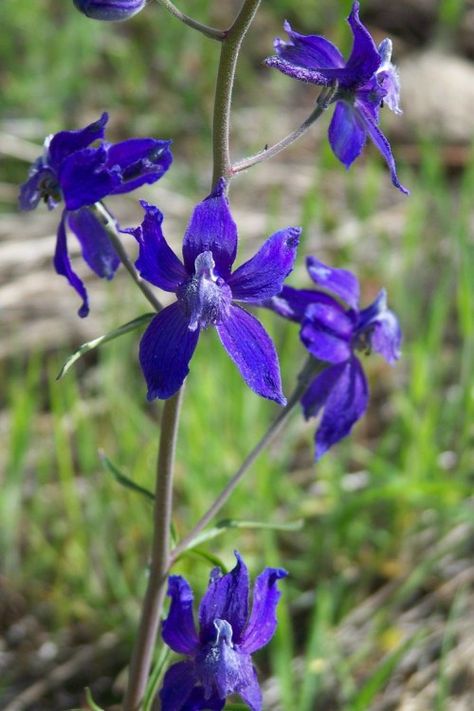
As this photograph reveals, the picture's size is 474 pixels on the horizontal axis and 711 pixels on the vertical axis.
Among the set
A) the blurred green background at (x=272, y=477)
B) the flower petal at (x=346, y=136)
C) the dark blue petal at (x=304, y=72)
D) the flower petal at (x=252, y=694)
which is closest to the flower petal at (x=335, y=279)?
the flower petal at (x=346, y=136)

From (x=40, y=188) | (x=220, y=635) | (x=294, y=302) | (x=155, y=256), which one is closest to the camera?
(x=155, y=256)

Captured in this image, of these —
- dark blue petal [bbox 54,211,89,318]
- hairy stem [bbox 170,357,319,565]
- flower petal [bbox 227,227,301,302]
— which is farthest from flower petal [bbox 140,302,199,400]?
hairy stem [bbox 170,357,319,565]

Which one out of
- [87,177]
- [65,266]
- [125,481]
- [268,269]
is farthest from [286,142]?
[125,481]

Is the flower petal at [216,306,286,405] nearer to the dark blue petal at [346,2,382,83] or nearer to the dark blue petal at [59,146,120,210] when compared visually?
the dark blue petal at [59,146,120,210]

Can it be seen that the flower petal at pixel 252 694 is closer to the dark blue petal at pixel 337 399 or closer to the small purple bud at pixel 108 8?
the dark blue petal at pixel 337 399

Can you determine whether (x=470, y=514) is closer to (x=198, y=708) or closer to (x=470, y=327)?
(x=470, y=327)

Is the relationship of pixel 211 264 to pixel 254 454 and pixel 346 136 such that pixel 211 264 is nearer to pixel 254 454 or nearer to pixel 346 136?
pixel 346 136
